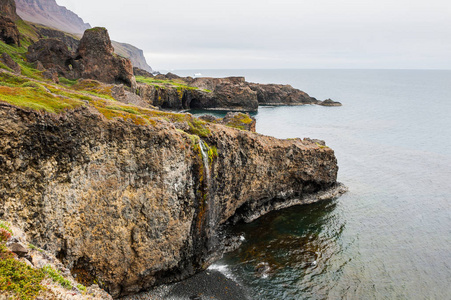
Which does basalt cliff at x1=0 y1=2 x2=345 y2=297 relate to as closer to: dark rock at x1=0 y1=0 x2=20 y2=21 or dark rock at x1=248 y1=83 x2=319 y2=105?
dark rock at x1=0 y1=0 x2=20 y2=21

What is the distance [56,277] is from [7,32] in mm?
92546

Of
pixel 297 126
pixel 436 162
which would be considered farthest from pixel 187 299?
pixel 297 126

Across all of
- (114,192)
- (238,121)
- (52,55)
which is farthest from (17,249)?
(52,55)

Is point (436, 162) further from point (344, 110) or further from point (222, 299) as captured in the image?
point (344, 110)

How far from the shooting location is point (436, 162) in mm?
61125

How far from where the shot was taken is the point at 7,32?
78.8 meters

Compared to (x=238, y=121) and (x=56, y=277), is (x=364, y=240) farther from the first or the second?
(x=238, y=121)

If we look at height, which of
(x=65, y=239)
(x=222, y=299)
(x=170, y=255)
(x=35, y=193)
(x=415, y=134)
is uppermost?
(x=415, y=134)

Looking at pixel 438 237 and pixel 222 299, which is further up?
pixel 438 237

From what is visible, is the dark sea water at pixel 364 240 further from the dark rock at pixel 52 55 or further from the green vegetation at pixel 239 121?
the dark rock at pixel 52 55

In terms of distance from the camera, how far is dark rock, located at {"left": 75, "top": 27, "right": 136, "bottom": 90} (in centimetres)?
7031

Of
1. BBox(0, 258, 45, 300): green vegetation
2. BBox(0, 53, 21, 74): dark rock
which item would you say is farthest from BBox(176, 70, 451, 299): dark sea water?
BBox(0, 53, 21, 74): dark rock

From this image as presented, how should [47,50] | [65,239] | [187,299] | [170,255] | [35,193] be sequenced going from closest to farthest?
1. [35,193]
2. [65,239]
3. [187,299]
4. [170,255]
5. [47,50]

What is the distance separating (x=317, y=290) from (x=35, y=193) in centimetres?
2304
